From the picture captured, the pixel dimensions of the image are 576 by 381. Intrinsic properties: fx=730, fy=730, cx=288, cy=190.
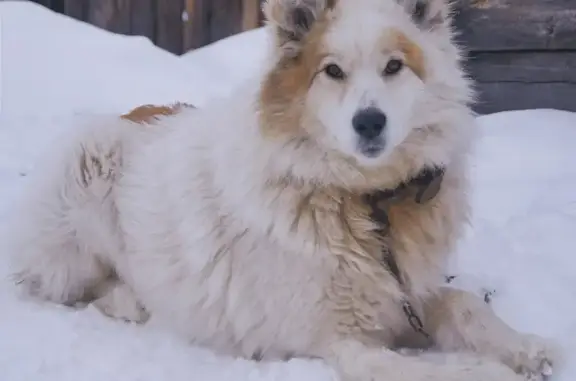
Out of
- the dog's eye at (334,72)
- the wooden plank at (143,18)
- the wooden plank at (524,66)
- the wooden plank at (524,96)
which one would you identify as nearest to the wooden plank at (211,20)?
the wooden plank at (143,18)

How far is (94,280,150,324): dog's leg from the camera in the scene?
2.93 meters

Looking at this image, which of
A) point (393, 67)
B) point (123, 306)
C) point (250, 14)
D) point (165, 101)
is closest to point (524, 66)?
point (165, 101)

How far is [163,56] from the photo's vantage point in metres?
7.21

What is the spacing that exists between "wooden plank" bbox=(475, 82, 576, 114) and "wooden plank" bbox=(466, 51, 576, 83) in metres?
0.04

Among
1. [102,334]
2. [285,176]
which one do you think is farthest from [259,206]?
[102,334]

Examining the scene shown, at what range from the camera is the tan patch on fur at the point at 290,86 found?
249 cm

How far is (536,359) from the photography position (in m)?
2.29

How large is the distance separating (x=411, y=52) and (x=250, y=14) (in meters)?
5.63

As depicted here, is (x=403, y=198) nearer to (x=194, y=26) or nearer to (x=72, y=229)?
(x=72, y=229)

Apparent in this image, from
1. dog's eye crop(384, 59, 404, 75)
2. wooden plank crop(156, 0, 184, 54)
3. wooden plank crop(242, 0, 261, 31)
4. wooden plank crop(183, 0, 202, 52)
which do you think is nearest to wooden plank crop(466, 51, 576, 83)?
wooden plank crop(242, 0, 261, 31)

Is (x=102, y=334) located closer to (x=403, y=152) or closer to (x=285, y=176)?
(x=285, y=176)

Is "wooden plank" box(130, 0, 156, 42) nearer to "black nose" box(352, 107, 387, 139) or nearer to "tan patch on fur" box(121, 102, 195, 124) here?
"tan patch on fur" box(121, 102, 195, 124)

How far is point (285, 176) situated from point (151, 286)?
2.41 feet

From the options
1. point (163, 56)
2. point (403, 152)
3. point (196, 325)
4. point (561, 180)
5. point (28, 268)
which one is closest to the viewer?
point (403, 152)
